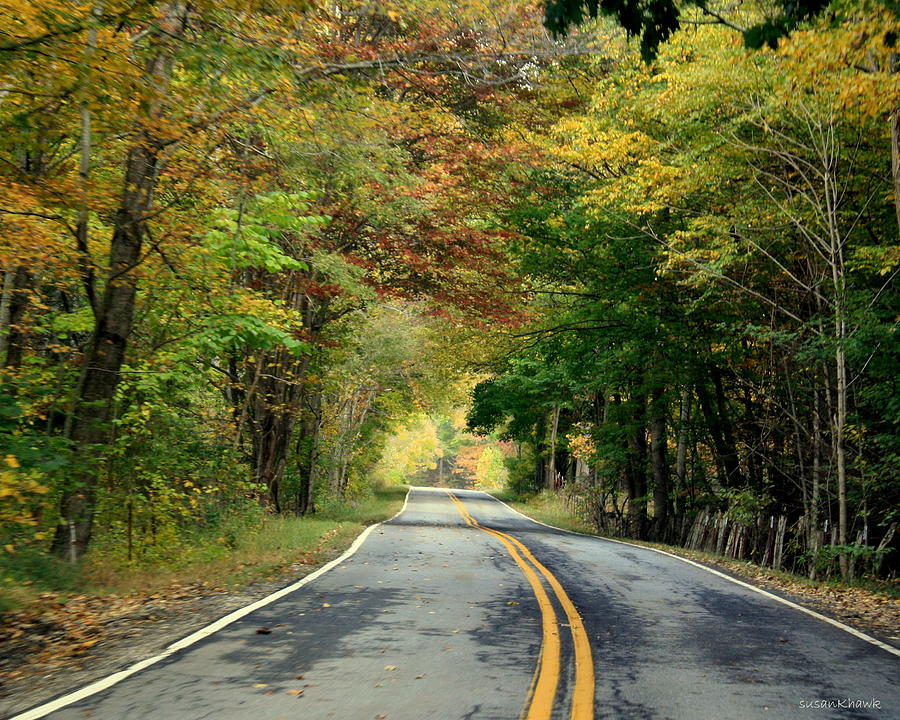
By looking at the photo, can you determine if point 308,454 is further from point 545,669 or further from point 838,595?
point 545,669

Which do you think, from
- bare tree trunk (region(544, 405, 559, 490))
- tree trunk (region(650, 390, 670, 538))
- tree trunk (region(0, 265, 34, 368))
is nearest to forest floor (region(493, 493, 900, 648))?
tree trunk (region(650, 390, 670, 538))

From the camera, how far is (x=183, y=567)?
10.9 meters

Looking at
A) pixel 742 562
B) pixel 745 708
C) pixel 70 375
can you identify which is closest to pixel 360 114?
pixel 70 375

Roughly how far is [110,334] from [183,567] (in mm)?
3431

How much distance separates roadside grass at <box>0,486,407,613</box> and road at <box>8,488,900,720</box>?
1498 millimetres

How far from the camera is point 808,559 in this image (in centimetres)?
1498

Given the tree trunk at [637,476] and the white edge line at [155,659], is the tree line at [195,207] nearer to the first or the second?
the white edge line at [155,659]

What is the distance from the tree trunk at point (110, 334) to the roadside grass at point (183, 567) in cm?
59

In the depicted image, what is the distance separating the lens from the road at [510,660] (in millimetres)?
5004

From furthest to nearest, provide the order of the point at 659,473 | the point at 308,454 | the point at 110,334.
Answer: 1. the point at 308,454
2. the point at 659,473
3. the point at 110,334

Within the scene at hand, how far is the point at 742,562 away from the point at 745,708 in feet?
38.3

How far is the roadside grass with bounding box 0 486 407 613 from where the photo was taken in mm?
7805

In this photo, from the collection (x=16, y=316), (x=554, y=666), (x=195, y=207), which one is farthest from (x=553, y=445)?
(x=554, y=666)

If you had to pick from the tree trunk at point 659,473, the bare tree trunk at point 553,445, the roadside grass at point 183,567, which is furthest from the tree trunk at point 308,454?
the bare tree trunk at point 553,445
